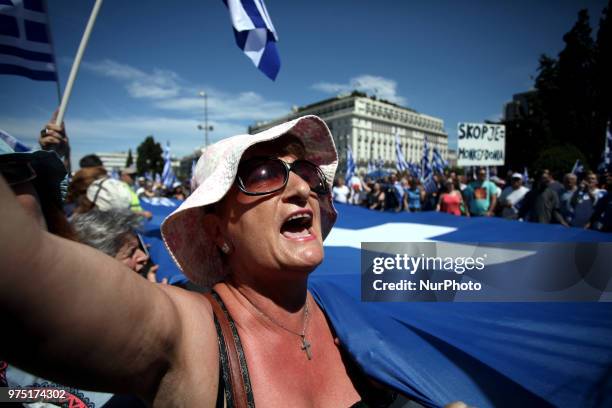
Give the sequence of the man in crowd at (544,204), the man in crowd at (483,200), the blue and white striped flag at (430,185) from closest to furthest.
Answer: the man in crowd at (544,204)
the man in crowd at (483,200)
the blue and white striped flag at (430,185)

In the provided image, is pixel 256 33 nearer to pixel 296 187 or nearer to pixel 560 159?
pixel 296 187

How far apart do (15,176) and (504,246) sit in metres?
2.60

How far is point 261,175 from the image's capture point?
48.4 inches

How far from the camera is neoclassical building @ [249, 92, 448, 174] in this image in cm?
8800

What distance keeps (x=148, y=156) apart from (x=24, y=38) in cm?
8722

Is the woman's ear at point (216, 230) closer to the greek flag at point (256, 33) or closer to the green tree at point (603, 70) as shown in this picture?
the greek flag at point (256, 33)

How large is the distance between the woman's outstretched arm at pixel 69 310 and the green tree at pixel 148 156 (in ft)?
281

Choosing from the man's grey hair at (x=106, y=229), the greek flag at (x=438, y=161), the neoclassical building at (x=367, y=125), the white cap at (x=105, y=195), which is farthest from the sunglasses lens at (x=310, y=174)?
the neoclassical building at (x=367, y=125)

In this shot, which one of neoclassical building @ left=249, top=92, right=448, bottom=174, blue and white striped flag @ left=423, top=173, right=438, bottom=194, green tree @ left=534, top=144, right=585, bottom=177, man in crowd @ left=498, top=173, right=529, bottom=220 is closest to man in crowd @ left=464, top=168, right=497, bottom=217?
man in crowd @ left=498, top=173, right=529, bottom=220

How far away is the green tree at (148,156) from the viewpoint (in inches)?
3128

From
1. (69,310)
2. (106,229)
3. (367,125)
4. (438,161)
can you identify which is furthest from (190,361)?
(367,125)

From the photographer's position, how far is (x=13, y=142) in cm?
106

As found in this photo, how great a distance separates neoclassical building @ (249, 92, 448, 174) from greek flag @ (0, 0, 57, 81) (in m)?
80.6

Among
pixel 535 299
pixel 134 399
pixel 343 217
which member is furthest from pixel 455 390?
pixel 343 217
